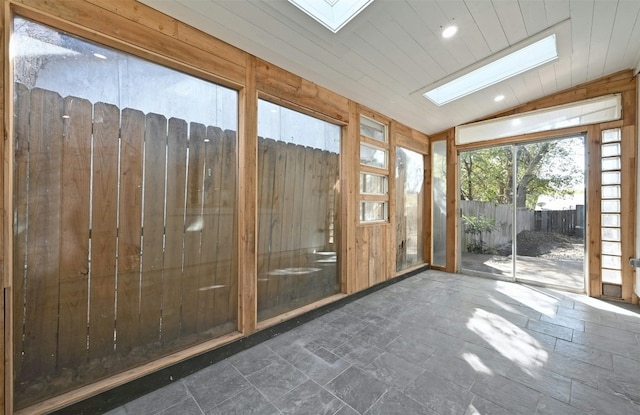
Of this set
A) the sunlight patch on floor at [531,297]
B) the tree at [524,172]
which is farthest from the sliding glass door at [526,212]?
the sunlight patch on floor at [531,297]

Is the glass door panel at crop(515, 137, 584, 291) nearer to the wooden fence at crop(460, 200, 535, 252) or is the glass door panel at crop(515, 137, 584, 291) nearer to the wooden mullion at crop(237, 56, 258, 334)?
the wooden fence at crop(460, 200, 535, 252)

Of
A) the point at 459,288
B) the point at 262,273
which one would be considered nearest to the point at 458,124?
the point at 459,288

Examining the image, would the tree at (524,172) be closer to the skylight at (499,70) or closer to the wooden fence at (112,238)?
the skylight at (499,70)

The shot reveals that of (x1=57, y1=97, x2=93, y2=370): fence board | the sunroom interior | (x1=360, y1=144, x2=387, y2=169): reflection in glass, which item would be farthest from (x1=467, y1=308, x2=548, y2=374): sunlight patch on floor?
(x1=57, y1=97, x2=93, y2=370): fence board

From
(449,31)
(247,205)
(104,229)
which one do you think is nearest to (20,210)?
(104,229)

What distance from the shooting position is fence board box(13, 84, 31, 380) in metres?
1.31

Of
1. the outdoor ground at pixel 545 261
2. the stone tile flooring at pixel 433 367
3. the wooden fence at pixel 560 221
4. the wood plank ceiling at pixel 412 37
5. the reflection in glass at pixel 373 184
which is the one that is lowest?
the stone tile flooring at pixel 433 367

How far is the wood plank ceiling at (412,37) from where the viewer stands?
1.75m

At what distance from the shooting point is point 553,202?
11.8 ft

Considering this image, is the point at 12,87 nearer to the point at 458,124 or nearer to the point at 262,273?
the point at 262,273

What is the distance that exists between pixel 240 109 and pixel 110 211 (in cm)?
118

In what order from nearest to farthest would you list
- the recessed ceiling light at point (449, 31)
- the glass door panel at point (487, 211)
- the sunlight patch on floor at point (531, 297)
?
1. the recessed ceiling light at point (449, 31)
2. the sunlight patch on floor at point (531, 297)
3. the glass door panel at point (487, 211)

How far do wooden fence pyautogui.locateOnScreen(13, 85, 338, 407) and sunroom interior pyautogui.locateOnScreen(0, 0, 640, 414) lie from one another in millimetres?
10

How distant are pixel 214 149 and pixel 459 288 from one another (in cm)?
363
